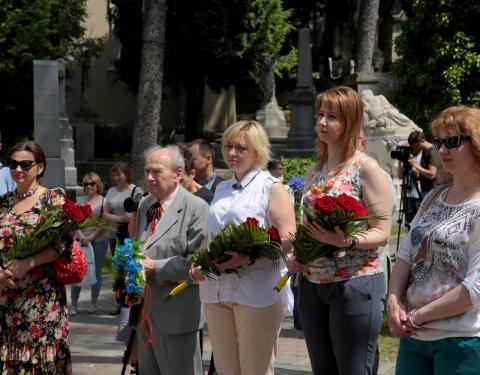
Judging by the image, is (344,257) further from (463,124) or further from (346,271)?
(463,124)

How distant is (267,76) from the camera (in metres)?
35.3

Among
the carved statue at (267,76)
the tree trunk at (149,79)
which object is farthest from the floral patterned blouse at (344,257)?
the carved statue at (267,76)

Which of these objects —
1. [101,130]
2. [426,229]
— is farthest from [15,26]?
[426,229]

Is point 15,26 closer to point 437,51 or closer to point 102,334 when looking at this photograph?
point 437,51

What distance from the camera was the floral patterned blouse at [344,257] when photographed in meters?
5.13

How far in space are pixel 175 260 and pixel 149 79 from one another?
16456 millimetres

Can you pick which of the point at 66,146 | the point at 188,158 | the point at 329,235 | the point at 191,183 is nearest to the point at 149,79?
the point at 66,146

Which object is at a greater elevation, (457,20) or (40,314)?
(457,20)

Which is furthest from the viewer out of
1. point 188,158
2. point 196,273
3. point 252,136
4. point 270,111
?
point 270,111

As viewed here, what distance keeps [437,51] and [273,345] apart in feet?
61.3

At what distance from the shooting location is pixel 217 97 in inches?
1705

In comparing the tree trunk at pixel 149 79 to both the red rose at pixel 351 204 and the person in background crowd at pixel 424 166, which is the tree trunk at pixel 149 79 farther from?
the red rose at pixel 351 204

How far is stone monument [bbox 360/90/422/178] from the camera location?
19422mm

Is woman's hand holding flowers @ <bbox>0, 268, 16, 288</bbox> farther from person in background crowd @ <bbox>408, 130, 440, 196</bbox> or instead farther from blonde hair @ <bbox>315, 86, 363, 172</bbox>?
person in background crowd @ <bbox>408, 130, 440, 196</bbox>
